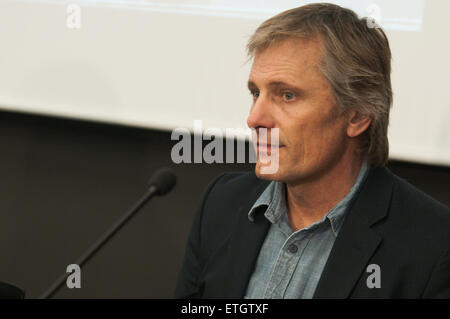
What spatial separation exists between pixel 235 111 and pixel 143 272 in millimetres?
780

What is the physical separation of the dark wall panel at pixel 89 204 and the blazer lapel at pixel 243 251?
661mm

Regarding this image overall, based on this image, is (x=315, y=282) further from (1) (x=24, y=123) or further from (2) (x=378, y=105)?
(1) (x=24, y=123)

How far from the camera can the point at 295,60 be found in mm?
1416

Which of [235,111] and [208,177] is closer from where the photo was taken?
[235,111]

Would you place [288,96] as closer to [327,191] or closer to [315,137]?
[315,137]

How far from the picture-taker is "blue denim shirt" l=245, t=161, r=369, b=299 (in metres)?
1.42

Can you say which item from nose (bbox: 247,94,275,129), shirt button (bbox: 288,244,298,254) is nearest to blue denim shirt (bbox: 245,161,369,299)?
shirt button (bbox: 288,244,298,254)

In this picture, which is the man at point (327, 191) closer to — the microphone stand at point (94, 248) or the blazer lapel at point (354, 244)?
the blazer lapel at point (354, 244)

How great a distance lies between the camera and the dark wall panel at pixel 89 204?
2330 mm

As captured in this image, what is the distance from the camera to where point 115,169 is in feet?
7.84

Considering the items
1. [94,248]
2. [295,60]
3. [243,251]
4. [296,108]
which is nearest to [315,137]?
[296,108]

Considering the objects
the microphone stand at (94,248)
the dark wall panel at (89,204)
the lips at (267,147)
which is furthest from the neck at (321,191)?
the dark wall panel at (89,204)
